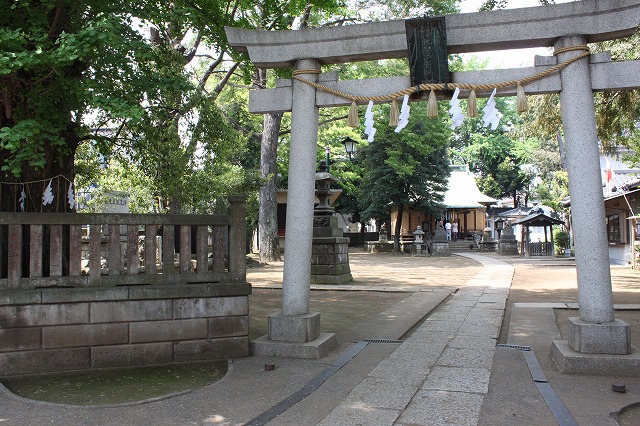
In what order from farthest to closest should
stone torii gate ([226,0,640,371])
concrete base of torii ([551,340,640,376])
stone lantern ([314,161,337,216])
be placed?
stone lantern ([314,161,337,216])
stone torii gate ([226,0,640,371])
concrete base of torii ([551,340,640,376])

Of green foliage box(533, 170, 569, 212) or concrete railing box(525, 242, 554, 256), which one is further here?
green foliage box(533, 170, 569, 212)

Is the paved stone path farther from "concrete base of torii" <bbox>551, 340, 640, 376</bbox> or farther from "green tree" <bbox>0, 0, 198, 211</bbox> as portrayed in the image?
"green tree" <bbox>0, 0, 198, 211</bbox>

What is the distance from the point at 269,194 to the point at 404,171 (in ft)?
33.4

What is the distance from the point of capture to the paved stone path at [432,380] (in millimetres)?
4445

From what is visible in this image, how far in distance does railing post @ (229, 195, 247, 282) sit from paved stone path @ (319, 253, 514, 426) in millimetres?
2050

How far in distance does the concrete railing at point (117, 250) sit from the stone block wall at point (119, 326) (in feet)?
0.56

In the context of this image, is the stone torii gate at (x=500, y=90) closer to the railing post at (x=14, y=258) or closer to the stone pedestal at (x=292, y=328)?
the stone pedestal at (x=292, y=328)

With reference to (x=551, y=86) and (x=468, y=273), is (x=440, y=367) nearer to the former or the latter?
(x=551, y=86)

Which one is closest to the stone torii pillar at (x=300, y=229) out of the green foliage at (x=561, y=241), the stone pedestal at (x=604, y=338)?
the stone pedestal at (x=604, y=338)

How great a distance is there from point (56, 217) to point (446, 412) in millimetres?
4722

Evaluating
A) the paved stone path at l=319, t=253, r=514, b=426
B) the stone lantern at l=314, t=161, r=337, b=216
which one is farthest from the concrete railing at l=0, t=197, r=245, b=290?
the stone lantern at l=314, t=161, r=337, b=216

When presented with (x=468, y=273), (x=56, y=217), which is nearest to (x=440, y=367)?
(x=56, y=217)

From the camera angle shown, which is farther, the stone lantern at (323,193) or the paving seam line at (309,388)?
the stone lantern at (323,193)

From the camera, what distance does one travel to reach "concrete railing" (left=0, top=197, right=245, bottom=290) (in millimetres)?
5914
